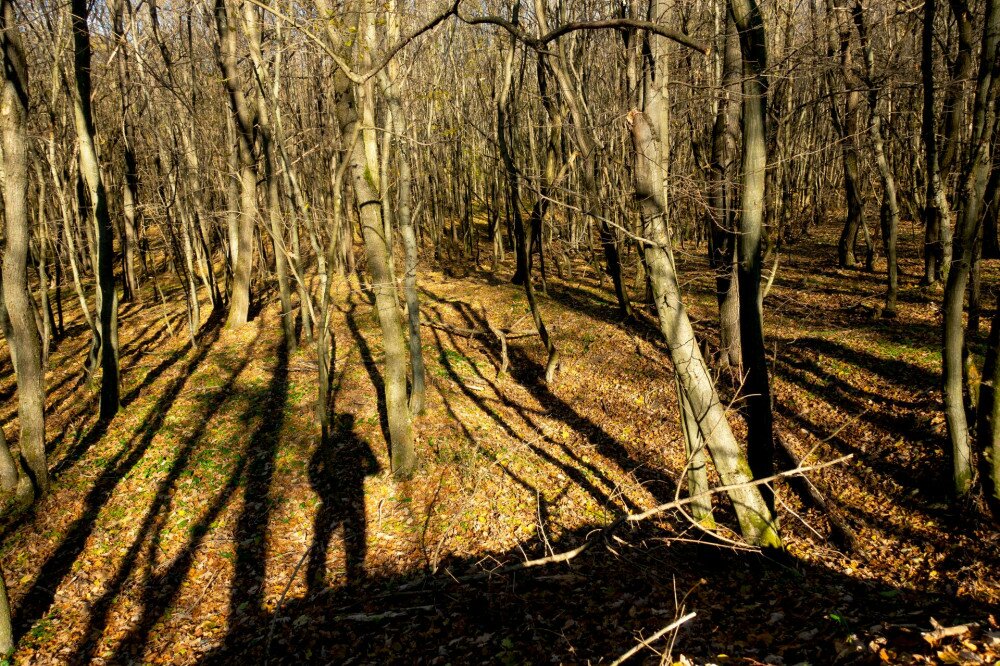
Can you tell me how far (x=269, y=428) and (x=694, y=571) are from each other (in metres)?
7.92

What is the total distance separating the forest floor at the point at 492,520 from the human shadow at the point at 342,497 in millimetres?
43

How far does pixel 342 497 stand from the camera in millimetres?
9250

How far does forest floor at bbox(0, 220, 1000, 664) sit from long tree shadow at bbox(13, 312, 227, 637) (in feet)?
0.14

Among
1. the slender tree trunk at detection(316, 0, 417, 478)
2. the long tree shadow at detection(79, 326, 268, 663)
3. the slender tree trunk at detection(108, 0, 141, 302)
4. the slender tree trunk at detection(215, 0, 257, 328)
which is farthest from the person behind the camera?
the slender tree trunk at detection(215, 0, 257, 328)

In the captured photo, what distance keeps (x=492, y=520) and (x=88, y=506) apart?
19.8 feet

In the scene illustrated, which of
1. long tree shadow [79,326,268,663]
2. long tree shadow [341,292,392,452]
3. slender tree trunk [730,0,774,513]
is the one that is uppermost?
slender tree trunk [730,0,774,513]

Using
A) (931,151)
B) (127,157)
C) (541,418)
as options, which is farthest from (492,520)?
(127,157)

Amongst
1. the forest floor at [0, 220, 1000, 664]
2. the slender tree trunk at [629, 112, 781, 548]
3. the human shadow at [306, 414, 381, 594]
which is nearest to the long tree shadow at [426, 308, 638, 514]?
the forest floor at [0, 220, 1000, 664]

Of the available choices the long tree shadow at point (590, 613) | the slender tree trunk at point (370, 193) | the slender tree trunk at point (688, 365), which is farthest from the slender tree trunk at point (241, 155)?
the slender tree trunk at point (688, 365)

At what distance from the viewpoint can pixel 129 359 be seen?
14781mm

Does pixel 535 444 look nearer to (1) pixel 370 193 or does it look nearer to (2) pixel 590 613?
(2) pixel 590 613

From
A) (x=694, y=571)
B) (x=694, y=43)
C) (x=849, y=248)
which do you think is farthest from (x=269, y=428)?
(x=849, y=248)

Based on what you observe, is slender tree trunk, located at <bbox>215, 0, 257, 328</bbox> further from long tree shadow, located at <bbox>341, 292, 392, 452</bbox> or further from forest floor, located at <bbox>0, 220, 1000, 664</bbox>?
long tree shadow, located at <bbox>341, 292, 392, 452</bbox>

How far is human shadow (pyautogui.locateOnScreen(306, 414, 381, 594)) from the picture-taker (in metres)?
7.68
